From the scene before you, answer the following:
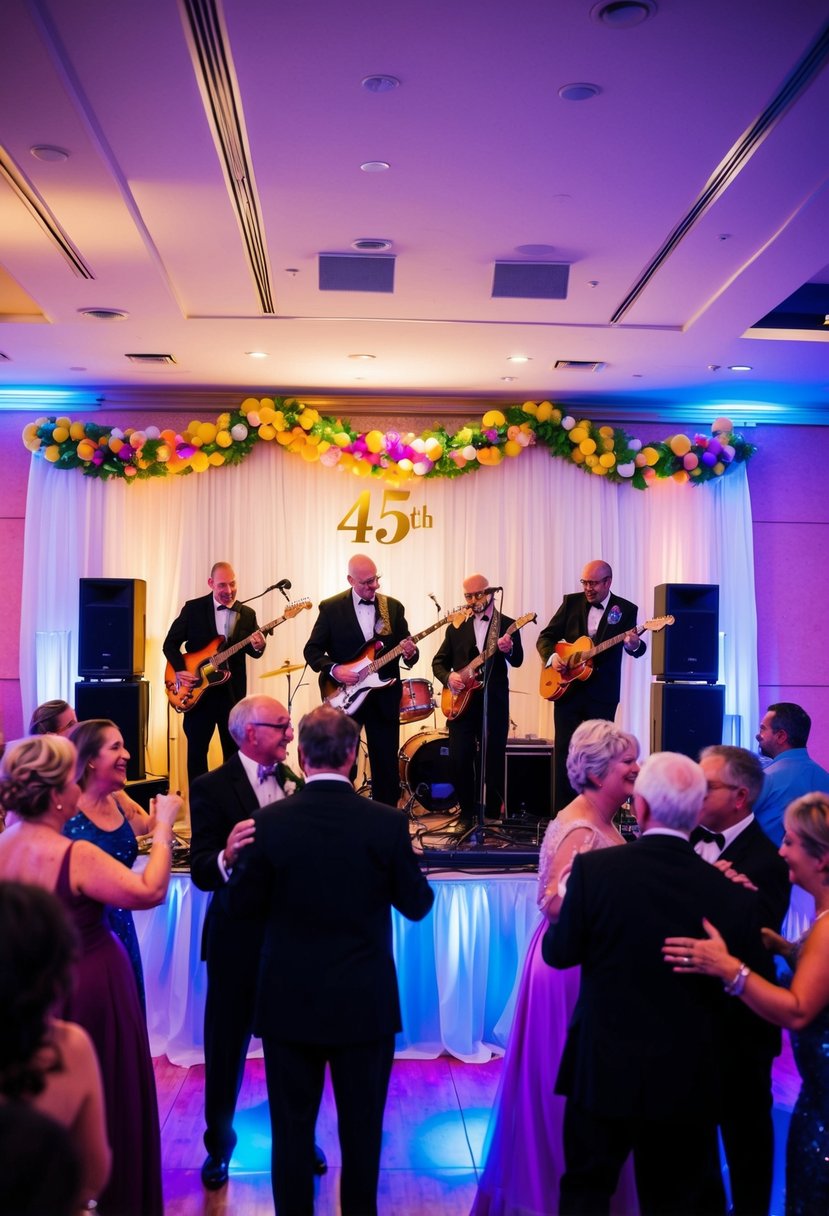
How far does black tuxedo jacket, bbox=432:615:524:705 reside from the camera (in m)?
7.50

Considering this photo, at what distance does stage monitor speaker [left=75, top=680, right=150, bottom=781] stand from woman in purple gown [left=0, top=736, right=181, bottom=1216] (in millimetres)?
4696

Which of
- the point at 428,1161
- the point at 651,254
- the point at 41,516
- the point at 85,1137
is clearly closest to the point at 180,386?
the point at 41,516

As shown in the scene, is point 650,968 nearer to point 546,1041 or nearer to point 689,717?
point 546,1041

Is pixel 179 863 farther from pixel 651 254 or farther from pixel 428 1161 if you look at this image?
pixel 651 254

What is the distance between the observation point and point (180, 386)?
902 cm

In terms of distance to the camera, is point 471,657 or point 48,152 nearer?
point 48,152

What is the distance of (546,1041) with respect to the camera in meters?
3.57

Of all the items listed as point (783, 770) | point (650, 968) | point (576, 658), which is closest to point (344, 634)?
point (576, 658)

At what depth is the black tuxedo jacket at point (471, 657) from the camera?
7500 mm

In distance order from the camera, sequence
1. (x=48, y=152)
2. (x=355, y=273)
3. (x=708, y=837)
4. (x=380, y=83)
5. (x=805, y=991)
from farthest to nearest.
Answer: (x=355, y=273) < (x=48, y=152) < (x=380, y=83) < (x=708, y=837) < (x=805, y=991)

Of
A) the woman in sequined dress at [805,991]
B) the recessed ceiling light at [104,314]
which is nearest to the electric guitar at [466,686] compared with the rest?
the recessed ceiling light at [104,314]

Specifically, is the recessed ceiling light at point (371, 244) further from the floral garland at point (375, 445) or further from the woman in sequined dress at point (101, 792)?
the woman in sequined dress at point (101, 792)

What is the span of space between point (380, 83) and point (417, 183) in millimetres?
928

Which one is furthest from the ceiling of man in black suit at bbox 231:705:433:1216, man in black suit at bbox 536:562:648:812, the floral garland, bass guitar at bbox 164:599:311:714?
man in black suit at bbox 231:705:433:1216
